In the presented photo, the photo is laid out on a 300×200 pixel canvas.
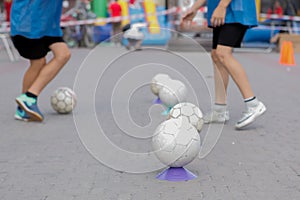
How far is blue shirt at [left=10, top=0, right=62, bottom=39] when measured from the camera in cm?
661

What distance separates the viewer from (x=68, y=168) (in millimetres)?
4805

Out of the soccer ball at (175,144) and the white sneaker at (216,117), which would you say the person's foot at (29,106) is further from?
the soccer ball at (175,144)

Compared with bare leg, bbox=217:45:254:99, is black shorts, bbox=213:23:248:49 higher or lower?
higher

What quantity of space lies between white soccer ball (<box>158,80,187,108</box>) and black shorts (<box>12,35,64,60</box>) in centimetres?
134

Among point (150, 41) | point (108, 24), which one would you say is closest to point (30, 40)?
point (150, 41)

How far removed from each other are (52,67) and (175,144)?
299cm

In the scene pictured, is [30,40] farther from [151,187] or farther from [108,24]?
[108,24]

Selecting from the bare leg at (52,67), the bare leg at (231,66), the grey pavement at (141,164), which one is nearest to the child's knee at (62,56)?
the bare leg at (52,67)

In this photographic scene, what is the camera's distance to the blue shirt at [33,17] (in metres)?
6.61

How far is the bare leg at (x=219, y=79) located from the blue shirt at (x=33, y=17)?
1805 mm

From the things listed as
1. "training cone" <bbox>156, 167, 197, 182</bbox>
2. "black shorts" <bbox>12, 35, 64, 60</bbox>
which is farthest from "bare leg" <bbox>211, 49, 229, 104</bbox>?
"training cone" <bbox>156, 167, 197, 182</bbox>

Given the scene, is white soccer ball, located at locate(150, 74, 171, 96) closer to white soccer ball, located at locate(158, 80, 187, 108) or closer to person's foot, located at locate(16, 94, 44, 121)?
white soccer ball, located at locate(158, 80, 187, 108)

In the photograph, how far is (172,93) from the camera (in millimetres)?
7055

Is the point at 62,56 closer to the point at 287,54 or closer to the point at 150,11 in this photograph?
the point at 287,54
